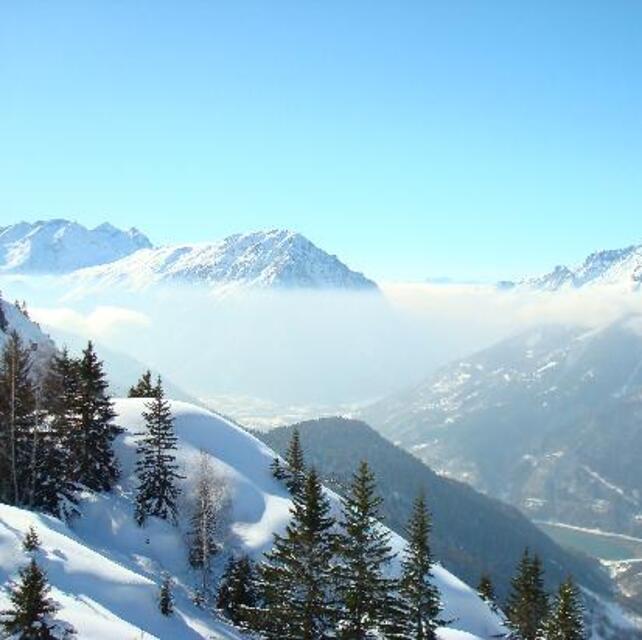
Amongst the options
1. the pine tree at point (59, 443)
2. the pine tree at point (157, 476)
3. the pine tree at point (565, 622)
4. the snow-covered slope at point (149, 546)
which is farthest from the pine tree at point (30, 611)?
the pine tree at point (565, 622)

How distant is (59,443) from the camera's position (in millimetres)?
73875

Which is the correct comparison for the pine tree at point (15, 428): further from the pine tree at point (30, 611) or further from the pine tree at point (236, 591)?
the pine tree at point (30, 611)

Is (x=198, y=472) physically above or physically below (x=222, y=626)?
above

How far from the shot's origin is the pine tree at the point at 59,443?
66.7 metres

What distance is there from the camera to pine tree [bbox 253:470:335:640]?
3872 cm

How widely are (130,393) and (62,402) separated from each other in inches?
1271

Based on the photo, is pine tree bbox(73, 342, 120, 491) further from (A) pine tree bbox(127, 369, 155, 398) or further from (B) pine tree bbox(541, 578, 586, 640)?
(B) pine tree bbox(541, 578, 586, 640)

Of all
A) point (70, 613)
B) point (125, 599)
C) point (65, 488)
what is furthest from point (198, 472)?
point (70, 613)

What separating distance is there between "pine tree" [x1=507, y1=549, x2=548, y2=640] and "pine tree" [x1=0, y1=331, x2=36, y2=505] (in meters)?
46.3

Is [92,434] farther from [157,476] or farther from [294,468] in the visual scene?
[294,468]

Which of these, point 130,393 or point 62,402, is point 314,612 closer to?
point 62,402

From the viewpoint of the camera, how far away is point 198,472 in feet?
261

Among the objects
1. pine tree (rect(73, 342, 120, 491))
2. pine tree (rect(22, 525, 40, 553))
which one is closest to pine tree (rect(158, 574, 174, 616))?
pine tree (rect(22, 525, 40, 553))

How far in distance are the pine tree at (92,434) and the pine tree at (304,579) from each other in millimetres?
38067
